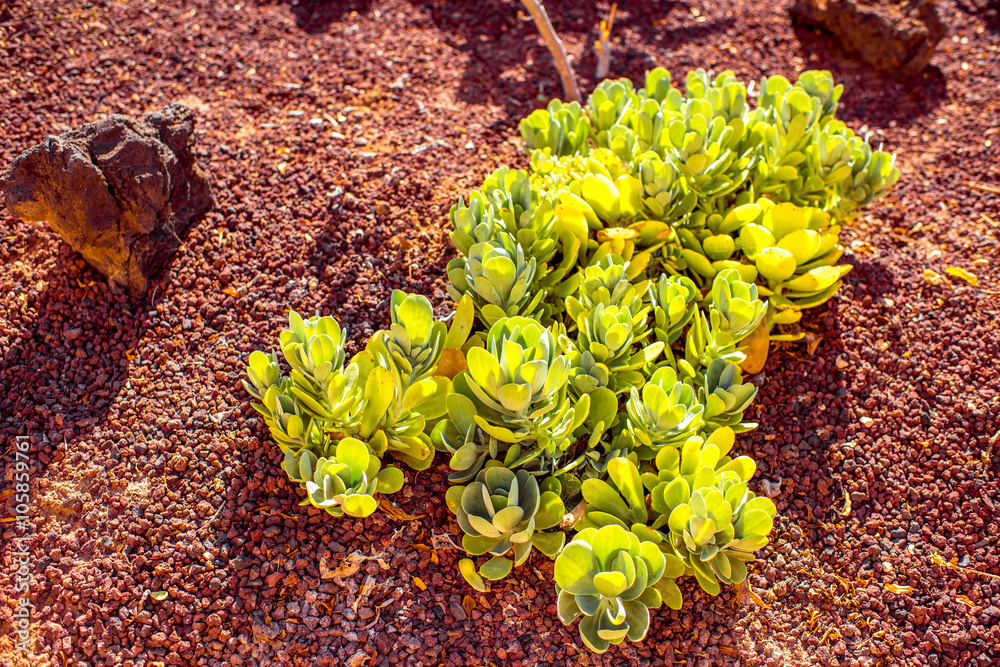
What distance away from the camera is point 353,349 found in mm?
2088

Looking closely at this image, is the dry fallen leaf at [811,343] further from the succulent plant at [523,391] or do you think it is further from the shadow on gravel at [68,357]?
the shadow on gravel at [68,357]

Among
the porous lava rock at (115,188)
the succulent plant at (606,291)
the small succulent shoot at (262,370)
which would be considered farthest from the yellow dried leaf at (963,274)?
the porous lava rock at (115,188)

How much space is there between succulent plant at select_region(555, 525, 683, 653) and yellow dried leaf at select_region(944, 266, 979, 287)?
5.81 feet

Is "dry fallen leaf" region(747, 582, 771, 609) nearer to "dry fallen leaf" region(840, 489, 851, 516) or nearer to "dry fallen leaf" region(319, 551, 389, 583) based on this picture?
"dry fallen leaf" region(840, 489, 851, 516)

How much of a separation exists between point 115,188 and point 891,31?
11.4 feet

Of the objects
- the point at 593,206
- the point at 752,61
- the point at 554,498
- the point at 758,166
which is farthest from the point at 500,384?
the point at 752,61

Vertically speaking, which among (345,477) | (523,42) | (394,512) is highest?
(523,42)

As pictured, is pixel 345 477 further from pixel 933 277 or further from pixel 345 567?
pixel 933 277

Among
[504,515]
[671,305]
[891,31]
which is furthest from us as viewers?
[891,31]

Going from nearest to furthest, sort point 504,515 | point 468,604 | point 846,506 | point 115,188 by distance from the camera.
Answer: point 504,515 < point 468,604 < point 846,506 < point 115,188

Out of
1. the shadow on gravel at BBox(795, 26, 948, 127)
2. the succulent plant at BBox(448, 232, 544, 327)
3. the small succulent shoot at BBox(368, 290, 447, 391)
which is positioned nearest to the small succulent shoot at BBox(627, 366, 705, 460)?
the succulent plant at BBox(448, 232, 544, 327)

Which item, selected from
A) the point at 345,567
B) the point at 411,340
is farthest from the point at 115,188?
the point at 345,567

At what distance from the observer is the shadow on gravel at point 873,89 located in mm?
3242

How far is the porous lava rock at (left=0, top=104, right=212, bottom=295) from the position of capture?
194cm
